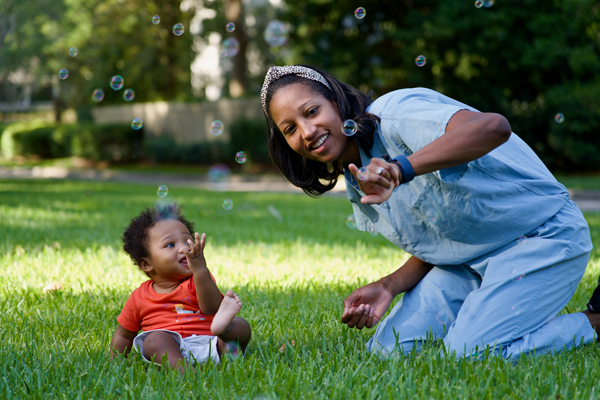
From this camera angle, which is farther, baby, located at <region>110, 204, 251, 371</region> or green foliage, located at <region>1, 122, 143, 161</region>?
green foliage, located at <region>1, 122, 143, 161</region>

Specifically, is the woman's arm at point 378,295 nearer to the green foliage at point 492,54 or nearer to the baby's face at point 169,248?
the baby's face at point 169,248

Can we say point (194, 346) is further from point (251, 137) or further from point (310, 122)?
point (251, 137)

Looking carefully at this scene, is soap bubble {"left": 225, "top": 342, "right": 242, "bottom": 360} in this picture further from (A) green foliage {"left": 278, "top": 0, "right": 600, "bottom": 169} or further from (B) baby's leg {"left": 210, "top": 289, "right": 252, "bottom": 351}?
(A) green foliage {"left": 278, "top": 0, "right": 600, "bottom": 169}

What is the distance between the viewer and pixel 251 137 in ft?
61.7

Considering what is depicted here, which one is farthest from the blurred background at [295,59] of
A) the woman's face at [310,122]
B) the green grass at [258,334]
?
the woman's face at [310,122]

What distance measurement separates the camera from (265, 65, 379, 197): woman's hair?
2369 millimetres

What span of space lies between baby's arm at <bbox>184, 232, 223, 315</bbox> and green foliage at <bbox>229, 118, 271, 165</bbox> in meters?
16.2

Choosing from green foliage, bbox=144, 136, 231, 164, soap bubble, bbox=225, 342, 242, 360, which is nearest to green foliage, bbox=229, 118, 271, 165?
green foliage, bbox=144, 136, 231, 164

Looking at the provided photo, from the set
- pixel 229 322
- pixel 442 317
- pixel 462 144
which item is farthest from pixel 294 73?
pixel 442 317

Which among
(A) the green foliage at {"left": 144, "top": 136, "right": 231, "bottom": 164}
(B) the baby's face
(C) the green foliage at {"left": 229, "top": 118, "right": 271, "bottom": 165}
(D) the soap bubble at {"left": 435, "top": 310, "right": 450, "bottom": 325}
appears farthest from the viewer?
(A) the green foliage at {"left": 144, "top": 136, "right": 231, "bottom": 164}

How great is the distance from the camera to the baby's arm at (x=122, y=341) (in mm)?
2311

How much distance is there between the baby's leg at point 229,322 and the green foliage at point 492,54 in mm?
13532

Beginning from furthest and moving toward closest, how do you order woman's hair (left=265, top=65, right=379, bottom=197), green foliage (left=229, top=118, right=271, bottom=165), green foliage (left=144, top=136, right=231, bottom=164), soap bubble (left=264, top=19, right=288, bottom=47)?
green foliage (left=144, top=136, right=231, bottom=164) < green foliage (left=229, top=118, right=271, bottom=165) < soap bubble (left=264, top=19, right=288, bottom=47) < woman's hair (left=265, top=65, right=379, bottom=197)

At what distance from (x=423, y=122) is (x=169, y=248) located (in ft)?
3.69
